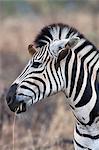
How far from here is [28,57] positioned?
16.1 meters

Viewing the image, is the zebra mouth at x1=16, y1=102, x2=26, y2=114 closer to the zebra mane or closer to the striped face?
the striped face

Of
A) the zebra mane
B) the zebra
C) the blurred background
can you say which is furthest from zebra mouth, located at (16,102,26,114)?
the zebra mane

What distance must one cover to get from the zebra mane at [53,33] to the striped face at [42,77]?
16 centimetres

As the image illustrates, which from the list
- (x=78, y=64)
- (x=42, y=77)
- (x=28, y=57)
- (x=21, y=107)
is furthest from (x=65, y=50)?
(x=28, y=57)

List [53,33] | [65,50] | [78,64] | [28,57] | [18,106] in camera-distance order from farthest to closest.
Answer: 1. [28,57]
2. [53,33]
3. [78,64]
4. [65,50]
5. [18,106]

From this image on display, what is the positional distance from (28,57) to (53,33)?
410 inches

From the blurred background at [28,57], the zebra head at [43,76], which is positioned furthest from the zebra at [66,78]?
the blurred background at [28,57]

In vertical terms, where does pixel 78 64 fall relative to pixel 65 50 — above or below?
below

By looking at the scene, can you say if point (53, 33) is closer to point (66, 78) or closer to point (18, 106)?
point (66, 78)

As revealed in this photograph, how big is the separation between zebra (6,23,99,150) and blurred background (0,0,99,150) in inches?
19.0

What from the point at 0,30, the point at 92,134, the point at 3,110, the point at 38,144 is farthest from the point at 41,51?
the point at 0,30

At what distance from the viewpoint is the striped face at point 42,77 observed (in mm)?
5375

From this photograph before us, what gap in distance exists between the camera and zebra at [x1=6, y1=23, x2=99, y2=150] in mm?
5398

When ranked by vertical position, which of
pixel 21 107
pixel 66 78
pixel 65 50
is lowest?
A: pixel 21 107
